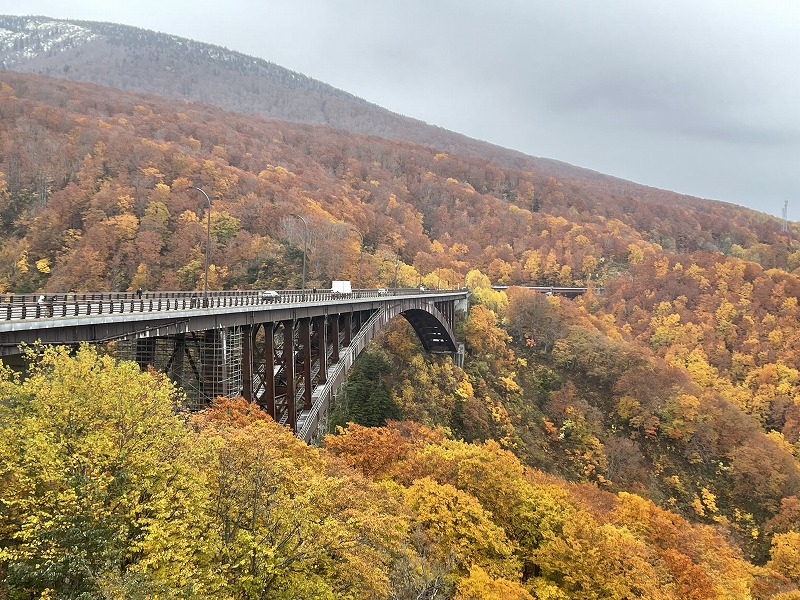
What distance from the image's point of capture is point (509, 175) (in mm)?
197500

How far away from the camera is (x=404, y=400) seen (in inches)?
2222

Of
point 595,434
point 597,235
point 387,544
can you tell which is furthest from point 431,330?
point 597,235

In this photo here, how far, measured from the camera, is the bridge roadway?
15195 mm

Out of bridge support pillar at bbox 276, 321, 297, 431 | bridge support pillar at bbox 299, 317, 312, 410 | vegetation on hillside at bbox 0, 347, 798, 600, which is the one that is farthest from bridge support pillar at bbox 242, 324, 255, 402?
bridge support pillar at bbox 299, 317, 312, 410

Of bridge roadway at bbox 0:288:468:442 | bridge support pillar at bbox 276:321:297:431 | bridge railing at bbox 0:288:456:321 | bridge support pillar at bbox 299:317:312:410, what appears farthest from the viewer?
bridge support pillar at bbox 299:317:312:410

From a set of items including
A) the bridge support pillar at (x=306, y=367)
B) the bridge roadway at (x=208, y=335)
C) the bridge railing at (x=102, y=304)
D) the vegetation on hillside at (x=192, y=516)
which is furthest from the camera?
the bridge support pillar at (x=306, y=367)

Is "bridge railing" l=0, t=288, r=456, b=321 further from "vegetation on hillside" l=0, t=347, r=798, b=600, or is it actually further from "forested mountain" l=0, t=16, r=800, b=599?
"forested mountain" l=0, t=16, r=800, b=599

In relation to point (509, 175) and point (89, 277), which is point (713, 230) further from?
point (89, 277)

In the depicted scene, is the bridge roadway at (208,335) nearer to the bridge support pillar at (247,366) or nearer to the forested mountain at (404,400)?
the bridge support pillar at (247,366)

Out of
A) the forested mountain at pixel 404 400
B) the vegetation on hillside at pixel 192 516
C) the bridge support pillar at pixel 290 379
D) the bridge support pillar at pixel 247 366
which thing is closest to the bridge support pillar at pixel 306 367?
the bridge support pillar at pixel 290 379

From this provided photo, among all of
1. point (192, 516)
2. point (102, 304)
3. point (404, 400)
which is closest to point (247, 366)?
point (102, 304)

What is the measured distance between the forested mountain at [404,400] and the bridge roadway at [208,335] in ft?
8.43

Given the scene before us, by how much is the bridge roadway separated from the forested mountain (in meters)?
2.57

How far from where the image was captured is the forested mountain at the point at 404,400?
11391mm
